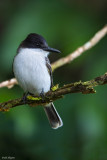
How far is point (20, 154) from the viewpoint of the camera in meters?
5.17

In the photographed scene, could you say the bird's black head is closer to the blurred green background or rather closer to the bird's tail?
the blurred green background

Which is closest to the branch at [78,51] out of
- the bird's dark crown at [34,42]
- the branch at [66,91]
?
the bird's dark crown at [34,42]

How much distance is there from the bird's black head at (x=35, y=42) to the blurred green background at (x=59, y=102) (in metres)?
0.07

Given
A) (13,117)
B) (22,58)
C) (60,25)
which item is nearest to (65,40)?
(60,25)

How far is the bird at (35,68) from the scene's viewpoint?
467 centimetres

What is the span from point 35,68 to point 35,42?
1.60ft

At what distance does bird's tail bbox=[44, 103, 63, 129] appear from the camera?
4914 mm

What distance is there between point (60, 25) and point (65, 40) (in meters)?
0.22

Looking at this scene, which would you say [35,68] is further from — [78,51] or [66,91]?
[66,91]

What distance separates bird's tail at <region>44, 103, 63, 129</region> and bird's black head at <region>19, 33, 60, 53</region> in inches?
29.1

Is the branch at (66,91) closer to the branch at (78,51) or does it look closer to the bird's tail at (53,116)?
the branch at (78,51)

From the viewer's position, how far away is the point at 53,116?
5.07m

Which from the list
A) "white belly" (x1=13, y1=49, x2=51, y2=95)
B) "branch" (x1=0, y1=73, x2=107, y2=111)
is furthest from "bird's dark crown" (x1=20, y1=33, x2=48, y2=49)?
"branch" (x1=0, y1=73, x2=107, y2=111)

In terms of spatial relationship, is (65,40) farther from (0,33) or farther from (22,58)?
(0,33)
